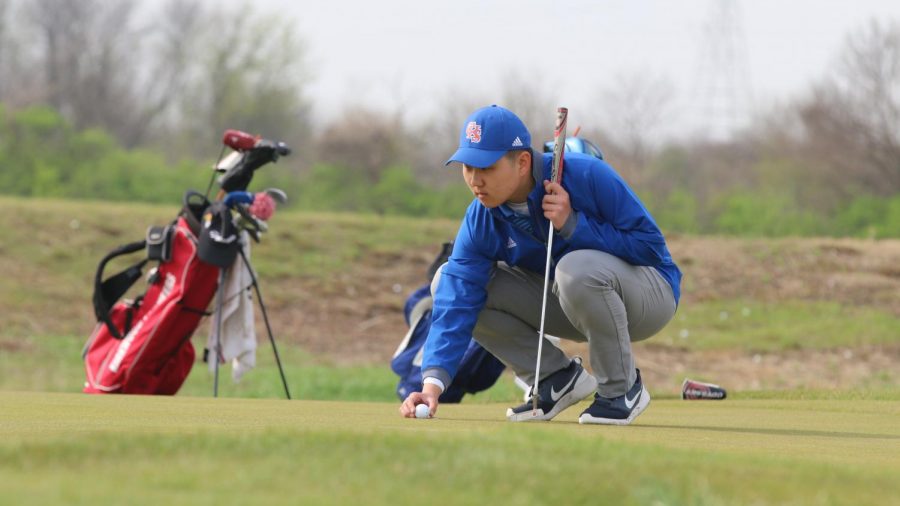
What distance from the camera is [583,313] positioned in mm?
5445

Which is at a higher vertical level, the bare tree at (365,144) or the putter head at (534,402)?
the putter head at (534,402)

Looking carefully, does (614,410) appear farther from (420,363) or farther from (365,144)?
(365,144)

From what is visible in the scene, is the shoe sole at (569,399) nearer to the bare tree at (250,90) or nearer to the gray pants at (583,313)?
the gray pants at (583,313)

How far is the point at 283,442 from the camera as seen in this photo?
11.2 ft

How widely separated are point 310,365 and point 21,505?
13.3 m

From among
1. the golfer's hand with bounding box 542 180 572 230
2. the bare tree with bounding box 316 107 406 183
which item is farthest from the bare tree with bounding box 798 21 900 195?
the golfer's hand with bounding box 542 180 572 230

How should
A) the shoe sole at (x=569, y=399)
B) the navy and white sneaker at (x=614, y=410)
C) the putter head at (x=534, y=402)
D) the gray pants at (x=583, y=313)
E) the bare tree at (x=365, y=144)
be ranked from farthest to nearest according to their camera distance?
the bare tree at (x=365, y=144), the shoe sole at (x=569, y=399), the putter head at (x=534, y=402), the navy and white sneaker at (x=614, y=410), the gray pants at (x=583, y=313)

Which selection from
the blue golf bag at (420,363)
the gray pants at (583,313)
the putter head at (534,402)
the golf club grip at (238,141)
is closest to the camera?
the gray pants at (583,313)

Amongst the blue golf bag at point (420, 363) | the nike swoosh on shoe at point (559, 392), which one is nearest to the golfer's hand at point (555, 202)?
the nike swoosh on shoe at point (559, 392)

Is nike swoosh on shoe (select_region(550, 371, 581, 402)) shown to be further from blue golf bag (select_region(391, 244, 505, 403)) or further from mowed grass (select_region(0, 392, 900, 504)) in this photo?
blue golf bag (select_region(391, 244, 505, 403))

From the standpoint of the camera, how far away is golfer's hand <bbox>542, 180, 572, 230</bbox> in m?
5.30

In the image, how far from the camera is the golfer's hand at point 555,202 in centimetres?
530

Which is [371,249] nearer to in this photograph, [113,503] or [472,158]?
[472,158]

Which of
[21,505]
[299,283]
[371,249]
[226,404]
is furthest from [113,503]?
[371,249]
